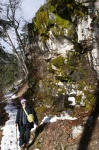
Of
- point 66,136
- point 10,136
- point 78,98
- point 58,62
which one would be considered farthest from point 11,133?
point 58,62

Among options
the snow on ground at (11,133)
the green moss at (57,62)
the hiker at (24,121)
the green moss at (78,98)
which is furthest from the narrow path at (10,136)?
the green moss at (57,62)

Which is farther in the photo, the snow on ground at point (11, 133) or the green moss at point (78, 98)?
the green moss at point (78, 98)

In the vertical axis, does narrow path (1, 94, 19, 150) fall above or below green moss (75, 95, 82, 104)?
below

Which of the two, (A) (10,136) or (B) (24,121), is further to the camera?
(A) (10,136)

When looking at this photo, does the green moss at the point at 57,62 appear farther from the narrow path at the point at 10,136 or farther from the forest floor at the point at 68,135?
the forest floor at the point at 68,135

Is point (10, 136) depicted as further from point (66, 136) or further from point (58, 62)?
point (58, 62)

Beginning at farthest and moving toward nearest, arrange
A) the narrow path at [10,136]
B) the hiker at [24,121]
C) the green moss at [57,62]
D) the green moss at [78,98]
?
the green moss at [57,62] < the green moss at [78,98] < the narrow path at [10,136] < the hiker at [24,121]

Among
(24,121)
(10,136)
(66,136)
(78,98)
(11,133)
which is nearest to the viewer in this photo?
(24,121)

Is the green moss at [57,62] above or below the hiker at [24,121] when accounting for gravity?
above

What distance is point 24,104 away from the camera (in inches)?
423

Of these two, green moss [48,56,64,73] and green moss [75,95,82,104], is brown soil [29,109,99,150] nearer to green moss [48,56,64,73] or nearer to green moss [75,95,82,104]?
green moss [75,95,82,104]

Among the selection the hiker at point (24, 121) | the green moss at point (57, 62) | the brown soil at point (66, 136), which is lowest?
the brown soil at point (66, 136)

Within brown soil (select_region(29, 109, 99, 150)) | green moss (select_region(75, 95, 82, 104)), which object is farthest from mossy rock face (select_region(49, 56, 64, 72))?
brown soil (select_region(29, 109, 99, 150))

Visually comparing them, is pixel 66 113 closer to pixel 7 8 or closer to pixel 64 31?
pixel 64 31
